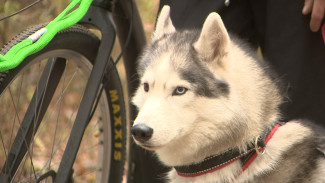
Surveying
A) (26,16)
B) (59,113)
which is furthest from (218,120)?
(26,16)

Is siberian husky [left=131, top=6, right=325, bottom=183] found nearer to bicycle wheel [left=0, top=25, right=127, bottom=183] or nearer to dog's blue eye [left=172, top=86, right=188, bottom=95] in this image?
dog's blue eye [left=172, top=86, right=188, bottom=95]

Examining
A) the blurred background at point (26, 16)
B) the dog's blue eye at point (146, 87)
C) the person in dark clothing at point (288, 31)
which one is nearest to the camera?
the dog's blue eye at point (146, 87)

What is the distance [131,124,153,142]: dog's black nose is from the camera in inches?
86.4

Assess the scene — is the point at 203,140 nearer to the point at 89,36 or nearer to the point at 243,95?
the point at 243,95

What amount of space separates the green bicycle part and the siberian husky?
411mm

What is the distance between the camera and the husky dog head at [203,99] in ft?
7.45

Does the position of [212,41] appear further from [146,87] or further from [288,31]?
[288,31]

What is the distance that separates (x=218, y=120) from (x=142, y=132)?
34 cm

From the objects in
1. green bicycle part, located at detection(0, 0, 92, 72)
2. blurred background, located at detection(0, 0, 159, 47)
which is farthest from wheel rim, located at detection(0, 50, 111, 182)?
blurred background, located at detection(0, 0, 159, 47)

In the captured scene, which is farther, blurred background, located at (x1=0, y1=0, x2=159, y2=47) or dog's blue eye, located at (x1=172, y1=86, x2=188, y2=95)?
blurred background, located at (x1=0, y1=0, x2=159, y2=47)

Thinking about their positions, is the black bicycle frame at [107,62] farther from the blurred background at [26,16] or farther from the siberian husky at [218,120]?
the blurred background at [26,16]

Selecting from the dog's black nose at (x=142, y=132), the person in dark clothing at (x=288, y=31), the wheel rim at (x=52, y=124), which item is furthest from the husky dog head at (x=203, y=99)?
the wheel rim at (x=52, y=124)

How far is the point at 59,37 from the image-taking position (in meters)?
2.50

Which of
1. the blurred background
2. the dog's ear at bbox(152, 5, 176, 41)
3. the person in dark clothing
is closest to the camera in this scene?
the dog's ear at bbox(152, 5, 176, 41)
